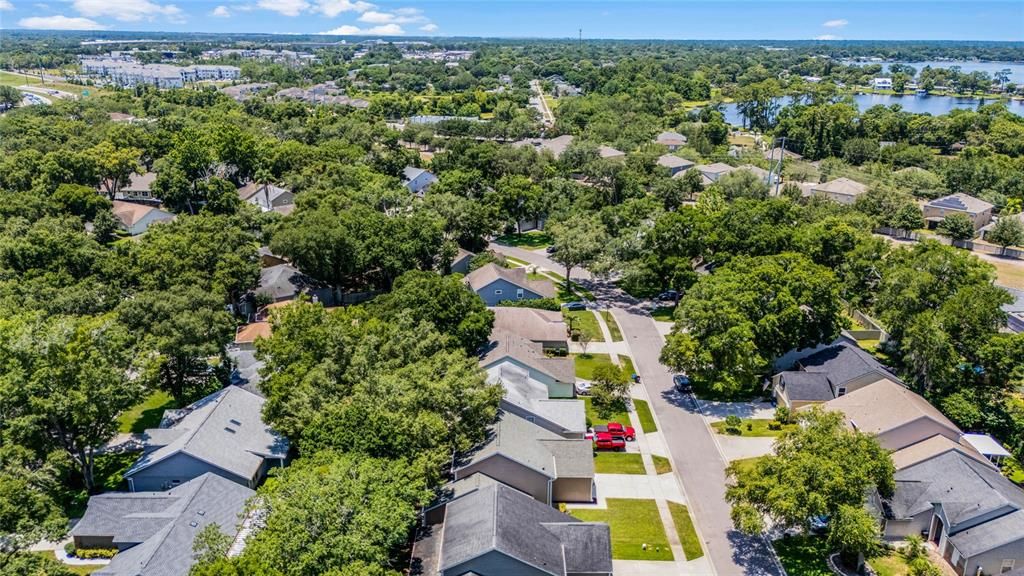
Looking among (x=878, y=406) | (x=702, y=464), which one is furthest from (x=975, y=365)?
(x=702, y=464)

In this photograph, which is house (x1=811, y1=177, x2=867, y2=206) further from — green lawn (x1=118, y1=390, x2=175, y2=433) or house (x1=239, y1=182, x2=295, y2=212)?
green lawn (x1=118, y1=390, x2=175, y2=433)

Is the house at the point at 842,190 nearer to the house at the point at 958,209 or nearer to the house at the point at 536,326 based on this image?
the house at the point at 958,209

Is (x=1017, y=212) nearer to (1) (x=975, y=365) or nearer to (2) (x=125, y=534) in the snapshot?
(1) (x=975, y=365)

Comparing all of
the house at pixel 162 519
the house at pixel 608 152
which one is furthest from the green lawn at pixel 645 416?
the house at pixel 608 152

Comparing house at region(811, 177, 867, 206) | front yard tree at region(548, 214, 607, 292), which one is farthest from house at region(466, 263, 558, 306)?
house at region(811, 177, 867, 206)

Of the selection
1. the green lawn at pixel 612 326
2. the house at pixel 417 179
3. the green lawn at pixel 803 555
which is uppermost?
the house at pixel 417 179

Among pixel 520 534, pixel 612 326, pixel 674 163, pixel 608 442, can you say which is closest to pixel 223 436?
pixel 520 534
